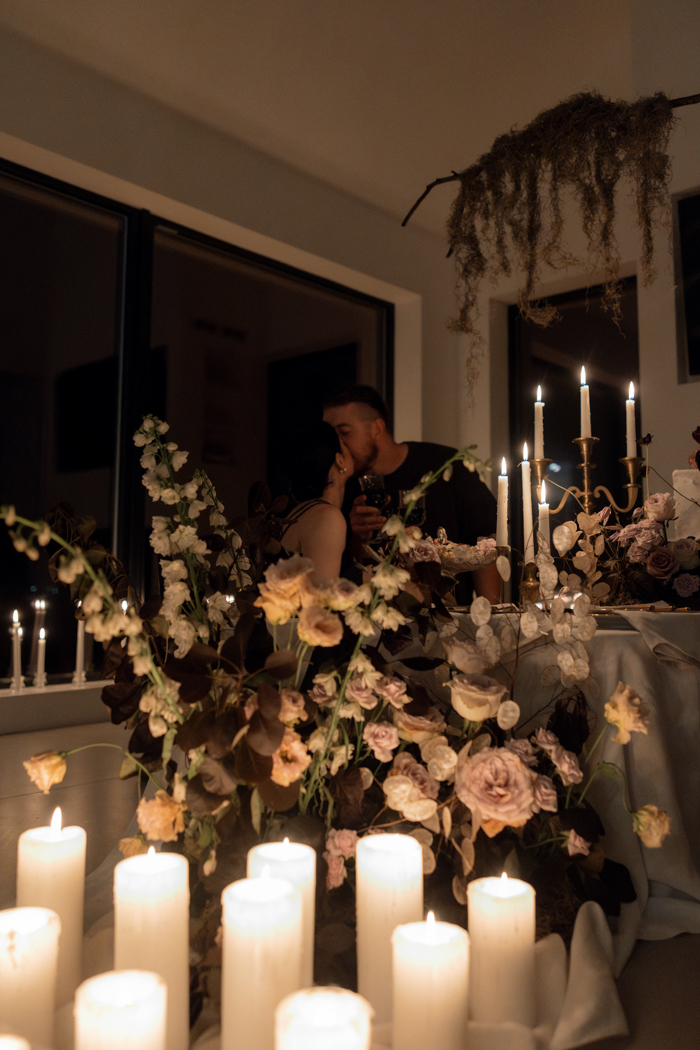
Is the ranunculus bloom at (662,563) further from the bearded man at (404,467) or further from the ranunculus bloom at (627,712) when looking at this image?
the bearded man at (404,467)

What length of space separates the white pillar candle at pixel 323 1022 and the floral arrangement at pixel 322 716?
0.27 metres

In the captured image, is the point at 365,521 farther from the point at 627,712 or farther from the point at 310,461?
the point at 627,712

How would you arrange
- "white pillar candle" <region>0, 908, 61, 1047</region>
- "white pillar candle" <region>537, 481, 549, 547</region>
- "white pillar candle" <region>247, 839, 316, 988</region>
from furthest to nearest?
"white pillar candle" <region>537, 481, 549, 547</region>
"white pillar candle" <region>247, 839, 316, 988</region>
"white pillar candle" <region>0, 908, 61, 1047</region>

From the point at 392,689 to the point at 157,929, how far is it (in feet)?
1.19

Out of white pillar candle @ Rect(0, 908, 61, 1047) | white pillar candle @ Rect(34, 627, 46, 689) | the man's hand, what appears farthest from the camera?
white pillar candle @ Rect(34, 627, 46, 689)

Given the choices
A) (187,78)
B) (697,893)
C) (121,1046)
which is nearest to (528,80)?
(187,78)

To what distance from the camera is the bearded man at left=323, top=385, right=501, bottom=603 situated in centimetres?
315

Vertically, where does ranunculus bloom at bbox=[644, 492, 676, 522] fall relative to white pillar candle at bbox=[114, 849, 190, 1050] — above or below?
above

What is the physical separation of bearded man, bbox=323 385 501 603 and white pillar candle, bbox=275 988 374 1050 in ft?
7.70

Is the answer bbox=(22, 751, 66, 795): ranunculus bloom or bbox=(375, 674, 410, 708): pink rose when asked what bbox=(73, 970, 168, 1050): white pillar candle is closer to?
bbox=(22, 751, 66, 795): ranunculus bloom

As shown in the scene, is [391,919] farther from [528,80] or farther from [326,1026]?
[528,80]

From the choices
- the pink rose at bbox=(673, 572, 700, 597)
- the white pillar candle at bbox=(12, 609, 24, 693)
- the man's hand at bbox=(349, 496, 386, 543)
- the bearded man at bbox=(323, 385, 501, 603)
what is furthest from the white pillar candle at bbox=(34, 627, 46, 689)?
the pink rose at bbox=(673, 572, 700, 597)

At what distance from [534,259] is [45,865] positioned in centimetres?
226

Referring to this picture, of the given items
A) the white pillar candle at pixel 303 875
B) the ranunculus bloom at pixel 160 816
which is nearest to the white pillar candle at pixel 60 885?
the ranunculus bloom at pixel 160 816
